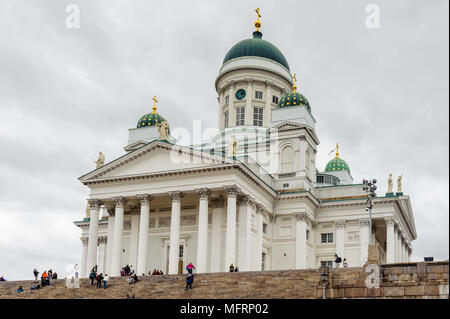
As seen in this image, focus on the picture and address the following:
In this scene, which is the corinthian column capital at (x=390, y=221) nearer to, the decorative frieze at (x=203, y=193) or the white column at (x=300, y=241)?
the white column at (x=300, y=241)

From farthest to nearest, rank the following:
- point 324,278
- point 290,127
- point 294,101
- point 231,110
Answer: point 231,110
point 294,101
point 290,127
point 324,278

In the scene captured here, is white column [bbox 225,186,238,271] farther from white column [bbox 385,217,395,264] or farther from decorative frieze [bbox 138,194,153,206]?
white column [bbox 385,217,395,264]

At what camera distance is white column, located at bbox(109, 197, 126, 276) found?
49312 mm

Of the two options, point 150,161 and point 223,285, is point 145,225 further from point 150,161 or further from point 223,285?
point 223,285

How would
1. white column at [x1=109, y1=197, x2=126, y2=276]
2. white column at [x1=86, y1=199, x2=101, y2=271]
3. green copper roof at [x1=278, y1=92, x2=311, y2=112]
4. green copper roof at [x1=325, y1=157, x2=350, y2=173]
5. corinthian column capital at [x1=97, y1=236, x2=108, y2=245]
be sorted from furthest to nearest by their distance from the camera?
green copper roof at [x1=325, y1=157, x2=350, y2=173]
corinthian column capital at [x1=97, y1=236, x2=108, y2=245]
green copper roof at [x1=278, y1=92, x2=311, y2=112]
white column at [x1=86, y1=199, x2=101, y2=271]
white column at [x1=109, y1=197, x2=126, y2=276]

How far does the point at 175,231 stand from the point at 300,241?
1059cm

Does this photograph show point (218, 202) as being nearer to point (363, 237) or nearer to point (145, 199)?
point (145, 199)

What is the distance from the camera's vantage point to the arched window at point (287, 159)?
55306mm

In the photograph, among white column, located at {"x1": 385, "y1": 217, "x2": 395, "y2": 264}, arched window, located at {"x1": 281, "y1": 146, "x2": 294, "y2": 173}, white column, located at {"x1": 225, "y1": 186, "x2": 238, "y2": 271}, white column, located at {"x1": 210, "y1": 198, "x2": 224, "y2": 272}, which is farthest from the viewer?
arched window, located at {"x1": 281, "y1": 146, "x2": 294, "y2": 173}

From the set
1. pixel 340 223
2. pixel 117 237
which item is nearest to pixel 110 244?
pixel 117 237

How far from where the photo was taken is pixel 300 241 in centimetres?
5253

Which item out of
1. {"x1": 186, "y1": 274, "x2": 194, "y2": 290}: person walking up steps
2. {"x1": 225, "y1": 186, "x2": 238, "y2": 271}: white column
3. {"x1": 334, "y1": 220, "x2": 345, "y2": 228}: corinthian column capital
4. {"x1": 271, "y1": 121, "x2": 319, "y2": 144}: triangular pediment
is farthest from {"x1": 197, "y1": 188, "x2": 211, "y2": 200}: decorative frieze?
{"x1": 334, "y1": 220, "x2": 345, "y2": 228}: corinthian column capital

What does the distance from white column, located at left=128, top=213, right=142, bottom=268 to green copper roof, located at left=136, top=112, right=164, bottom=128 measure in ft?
32.9
